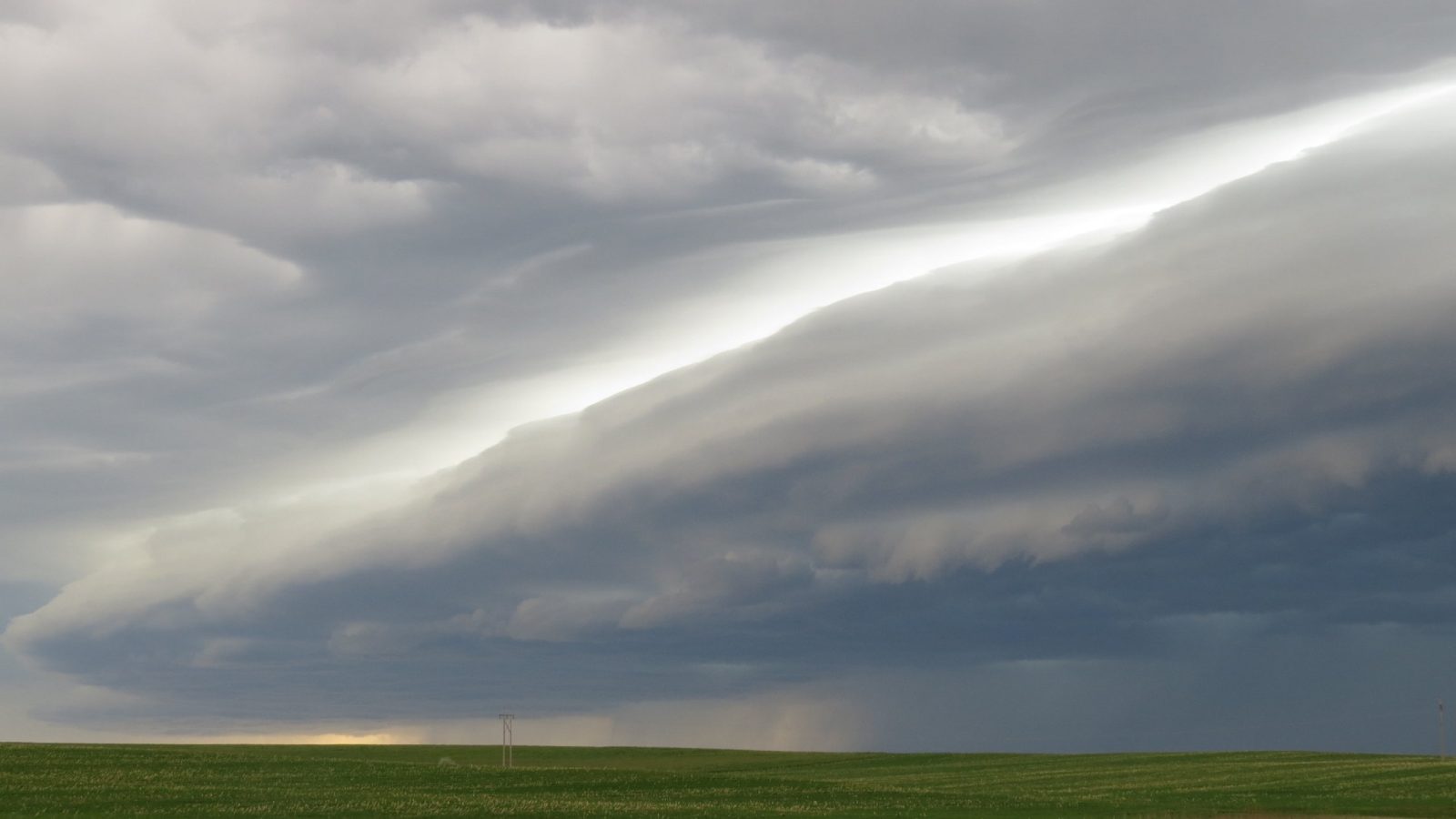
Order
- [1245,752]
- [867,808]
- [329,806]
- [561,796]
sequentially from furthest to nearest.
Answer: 1. [1245,752]
2. [561,796]
3. [867,808]
4. [329,806]

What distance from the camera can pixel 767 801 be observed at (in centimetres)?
8738

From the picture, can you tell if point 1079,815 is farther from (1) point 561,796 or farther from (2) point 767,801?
(1) point 561,796

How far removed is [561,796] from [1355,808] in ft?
170

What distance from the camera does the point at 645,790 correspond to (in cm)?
9844

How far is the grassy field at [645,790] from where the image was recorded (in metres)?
78.2

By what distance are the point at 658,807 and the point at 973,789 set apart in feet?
136

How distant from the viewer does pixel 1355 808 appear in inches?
3344

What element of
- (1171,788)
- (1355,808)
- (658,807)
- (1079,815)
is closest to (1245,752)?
(1171,788)

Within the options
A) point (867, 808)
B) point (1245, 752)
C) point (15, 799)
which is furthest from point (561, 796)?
point (1245, 752)

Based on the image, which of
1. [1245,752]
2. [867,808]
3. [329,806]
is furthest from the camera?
[1245,752]

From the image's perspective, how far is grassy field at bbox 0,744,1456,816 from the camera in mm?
78188

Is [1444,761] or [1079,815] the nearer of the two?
[1079,815]

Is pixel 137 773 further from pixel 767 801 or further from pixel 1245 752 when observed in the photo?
pixel 1245 752

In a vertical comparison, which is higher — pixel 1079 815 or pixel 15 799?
pixel 15 799
